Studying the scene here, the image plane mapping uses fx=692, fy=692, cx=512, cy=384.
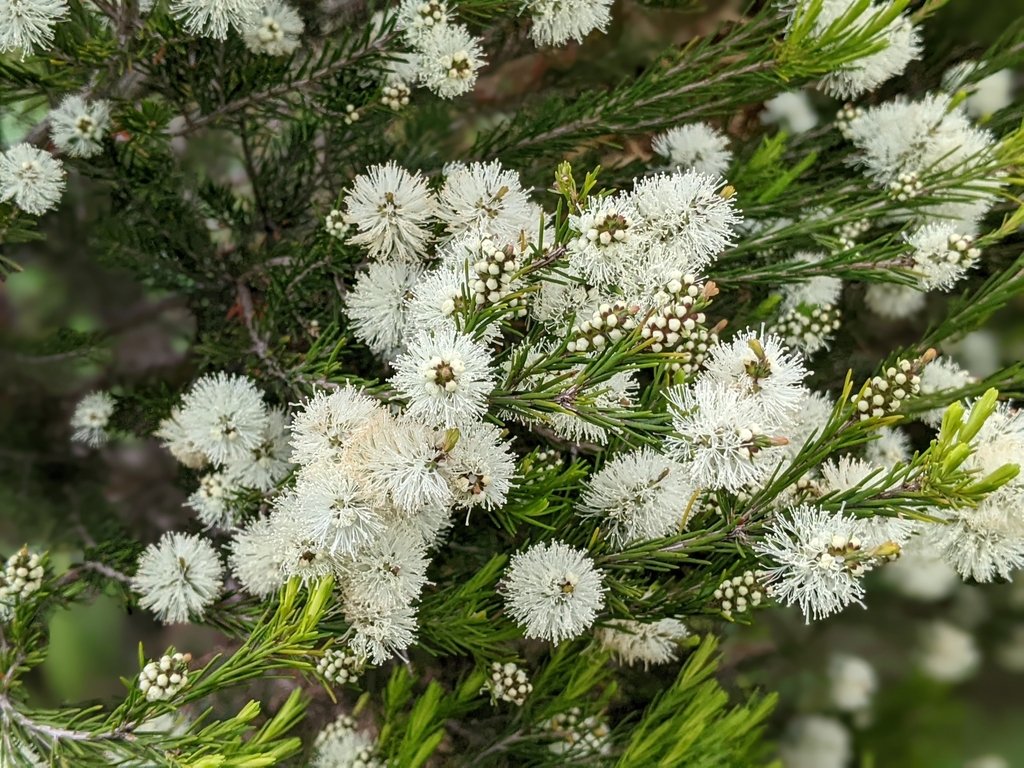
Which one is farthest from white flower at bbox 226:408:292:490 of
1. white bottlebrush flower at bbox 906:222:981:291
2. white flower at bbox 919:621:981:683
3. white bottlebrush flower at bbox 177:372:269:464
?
white flower at bbox 919:621:981:683

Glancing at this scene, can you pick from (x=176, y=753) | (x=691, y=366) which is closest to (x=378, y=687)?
(x=176, y=753)

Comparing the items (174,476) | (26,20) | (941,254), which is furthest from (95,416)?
(941,254)

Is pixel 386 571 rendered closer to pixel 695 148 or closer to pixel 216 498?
pixel 216 498

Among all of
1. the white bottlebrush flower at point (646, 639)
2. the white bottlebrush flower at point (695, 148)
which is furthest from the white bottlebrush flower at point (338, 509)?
the white bottlebrush flower at point (695, 148)

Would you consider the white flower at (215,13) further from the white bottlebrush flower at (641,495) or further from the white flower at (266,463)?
the white bottlebrush flower at (641,495)

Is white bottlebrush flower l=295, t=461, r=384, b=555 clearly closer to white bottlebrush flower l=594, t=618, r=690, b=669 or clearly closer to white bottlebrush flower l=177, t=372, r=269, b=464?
white bottlebrush flower l=177, t=372, r=269, b=464

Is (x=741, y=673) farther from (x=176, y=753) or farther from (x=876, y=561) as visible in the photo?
(x=176, y=753)
